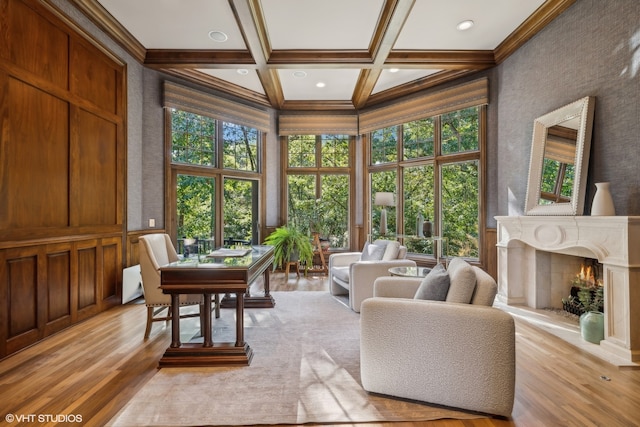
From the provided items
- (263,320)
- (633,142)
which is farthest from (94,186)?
(633,142)

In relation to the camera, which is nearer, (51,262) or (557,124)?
(51,262)

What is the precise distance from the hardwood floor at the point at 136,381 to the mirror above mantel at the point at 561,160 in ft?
4.27

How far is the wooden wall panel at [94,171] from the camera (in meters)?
3.29

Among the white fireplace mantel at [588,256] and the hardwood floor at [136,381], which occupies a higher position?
the white fireplace mantel at [588,256]

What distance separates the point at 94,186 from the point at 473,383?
12.6ft

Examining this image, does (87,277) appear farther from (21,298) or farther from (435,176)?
(435,176)

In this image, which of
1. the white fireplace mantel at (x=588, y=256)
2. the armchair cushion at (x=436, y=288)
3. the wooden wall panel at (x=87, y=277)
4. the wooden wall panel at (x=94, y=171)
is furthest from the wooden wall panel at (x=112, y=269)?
the white fireplace mantel at (x=588, y=256)

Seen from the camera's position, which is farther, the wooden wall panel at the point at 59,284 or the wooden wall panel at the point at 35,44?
the wooden wall panel at the point at 59,284

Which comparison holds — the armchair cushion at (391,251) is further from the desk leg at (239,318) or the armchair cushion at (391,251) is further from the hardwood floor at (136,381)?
the desk leg at (239,318)

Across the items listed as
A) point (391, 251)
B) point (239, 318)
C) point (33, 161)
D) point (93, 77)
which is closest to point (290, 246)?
point (391, 251)

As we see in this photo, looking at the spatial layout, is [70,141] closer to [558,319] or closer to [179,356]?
[179,356]

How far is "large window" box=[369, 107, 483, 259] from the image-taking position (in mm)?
4789

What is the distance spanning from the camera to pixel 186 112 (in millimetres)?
5035

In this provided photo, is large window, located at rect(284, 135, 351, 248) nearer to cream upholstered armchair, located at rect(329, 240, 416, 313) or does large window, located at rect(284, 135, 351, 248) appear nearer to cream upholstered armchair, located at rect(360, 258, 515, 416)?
cream upholstered armchair, located at rect(329, 240, 416, 313)
